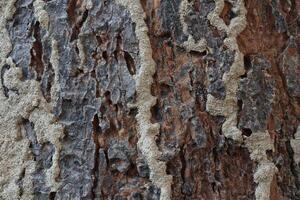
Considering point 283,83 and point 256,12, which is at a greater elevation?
point 256,12

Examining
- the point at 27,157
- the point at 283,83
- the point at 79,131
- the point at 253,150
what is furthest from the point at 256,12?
the point at 27,157

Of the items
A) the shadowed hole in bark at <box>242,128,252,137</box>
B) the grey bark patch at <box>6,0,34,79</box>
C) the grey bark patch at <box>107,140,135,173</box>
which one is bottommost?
the grey bark patch at <box>107,140,135,173</box>

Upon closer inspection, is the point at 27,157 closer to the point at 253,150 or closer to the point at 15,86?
the point at 15,86

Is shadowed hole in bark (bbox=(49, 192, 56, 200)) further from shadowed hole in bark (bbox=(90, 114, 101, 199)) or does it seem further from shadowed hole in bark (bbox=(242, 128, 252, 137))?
shadowed hole in bark (bbox=(242, 128, 252, 137))

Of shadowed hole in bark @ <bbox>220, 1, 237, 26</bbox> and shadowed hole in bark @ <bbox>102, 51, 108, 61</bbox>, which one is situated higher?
shadowed hole in bark @ <bbox>220, 1, 237, 26</bbox>

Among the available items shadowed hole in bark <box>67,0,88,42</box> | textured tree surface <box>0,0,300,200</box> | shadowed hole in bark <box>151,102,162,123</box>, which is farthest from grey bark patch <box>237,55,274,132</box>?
shadowed hole in bark <box>67,0,88,42</box>

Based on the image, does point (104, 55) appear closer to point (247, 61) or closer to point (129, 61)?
point (129, 61)

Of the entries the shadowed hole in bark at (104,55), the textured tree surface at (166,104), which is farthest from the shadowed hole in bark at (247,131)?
the shadowed hole in bark at (104,55)

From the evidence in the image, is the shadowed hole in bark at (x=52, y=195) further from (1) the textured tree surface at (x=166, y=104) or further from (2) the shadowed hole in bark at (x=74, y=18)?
(2) the shadowed hole in bark at (x=74, y=18)
